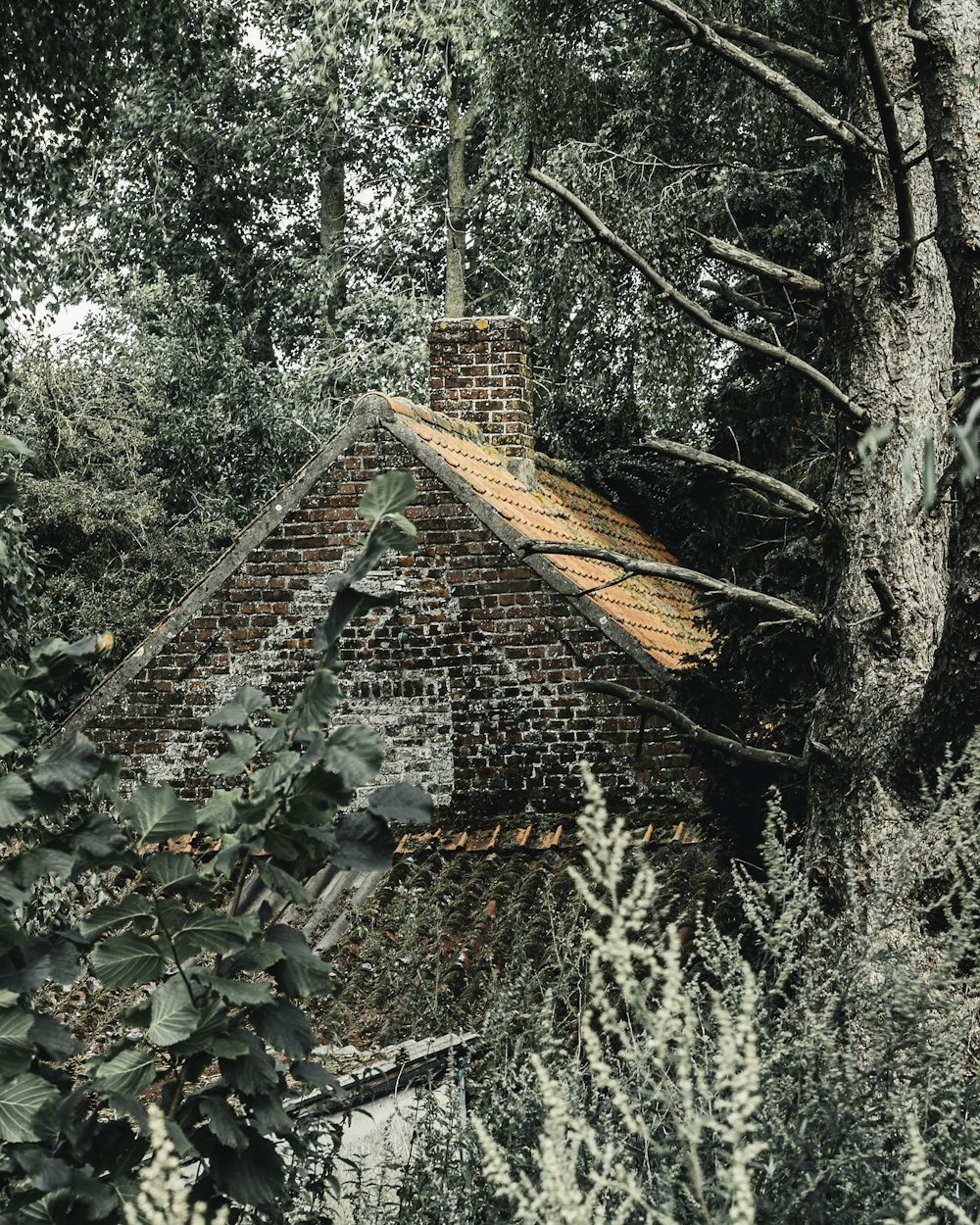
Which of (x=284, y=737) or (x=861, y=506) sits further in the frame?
(x=861, y=506)

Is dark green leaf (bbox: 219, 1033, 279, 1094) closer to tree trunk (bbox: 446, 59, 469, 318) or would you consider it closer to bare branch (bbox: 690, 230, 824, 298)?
bare branch (bbox: 690, 230, 824, 298)

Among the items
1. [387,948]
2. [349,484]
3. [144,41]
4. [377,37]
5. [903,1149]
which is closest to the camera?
[903,1149]

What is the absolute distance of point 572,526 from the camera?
12484 millimetres

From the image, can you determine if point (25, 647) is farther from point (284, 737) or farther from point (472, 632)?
point (284, 737)

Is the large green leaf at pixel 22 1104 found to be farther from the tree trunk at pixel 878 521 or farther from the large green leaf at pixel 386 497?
the tree trunk at pixel 878 521

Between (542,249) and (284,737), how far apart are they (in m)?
13.2

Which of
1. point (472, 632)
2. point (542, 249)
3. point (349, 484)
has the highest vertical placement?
point (542, 249)

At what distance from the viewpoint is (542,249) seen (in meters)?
15.8

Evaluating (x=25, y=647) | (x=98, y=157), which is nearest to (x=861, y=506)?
(x=25, y=647)

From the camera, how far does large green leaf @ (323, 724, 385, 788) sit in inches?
118

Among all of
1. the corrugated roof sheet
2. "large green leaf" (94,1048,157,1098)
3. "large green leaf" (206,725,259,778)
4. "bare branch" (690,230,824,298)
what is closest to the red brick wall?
the corrugated roof sheet

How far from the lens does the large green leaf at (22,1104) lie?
2.88m

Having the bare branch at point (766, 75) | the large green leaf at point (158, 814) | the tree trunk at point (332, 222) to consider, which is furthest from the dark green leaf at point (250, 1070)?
the tree trunk at point (332, 222)

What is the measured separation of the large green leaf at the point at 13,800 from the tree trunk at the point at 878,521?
3067 millimetres
